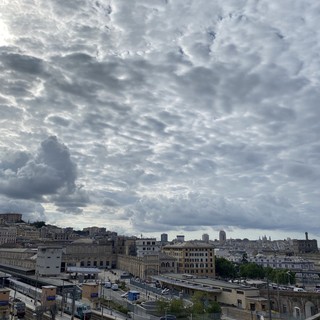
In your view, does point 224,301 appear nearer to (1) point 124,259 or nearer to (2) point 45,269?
(2) point 45,269

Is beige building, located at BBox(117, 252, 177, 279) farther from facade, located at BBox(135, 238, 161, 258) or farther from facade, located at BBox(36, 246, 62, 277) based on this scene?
facade, located at BBox(36, 246, 62, 277)

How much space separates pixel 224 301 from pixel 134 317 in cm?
2342

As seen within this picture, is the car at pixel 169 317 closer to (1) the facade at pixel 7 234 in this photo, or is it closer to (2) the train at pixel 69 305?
(2) the train at pixel 69 305

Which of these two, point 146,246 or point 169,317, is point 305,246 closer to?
point 146,246

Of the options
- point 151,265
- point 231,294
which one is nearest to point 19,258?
point 151,265

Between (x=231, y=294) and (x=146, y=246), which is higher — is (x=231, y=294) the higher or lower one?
→ the lower one

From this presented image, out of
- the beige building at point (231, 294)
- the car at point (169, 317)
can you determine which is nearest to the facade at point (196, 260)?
the beige building at point (231, 294)

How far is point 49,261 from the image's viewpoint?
9375 centimetres

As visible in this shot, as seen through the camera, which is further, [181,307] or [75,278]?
[75,278]

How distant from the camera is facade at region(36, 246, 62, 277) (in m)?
92.8

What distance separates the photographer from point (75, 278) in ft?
303

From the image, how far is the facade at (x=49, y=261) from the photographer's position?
92.8m

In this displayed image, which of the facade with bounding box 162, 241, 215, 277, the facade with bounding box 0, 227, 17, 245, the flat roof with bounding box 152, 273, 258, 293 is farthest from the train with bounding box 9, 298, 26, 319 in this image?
the facade with bounding box 0, 227, 17, 245

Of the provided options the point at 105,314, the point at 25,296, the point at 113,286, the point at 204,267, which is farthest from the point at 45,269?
the point at 105,314
